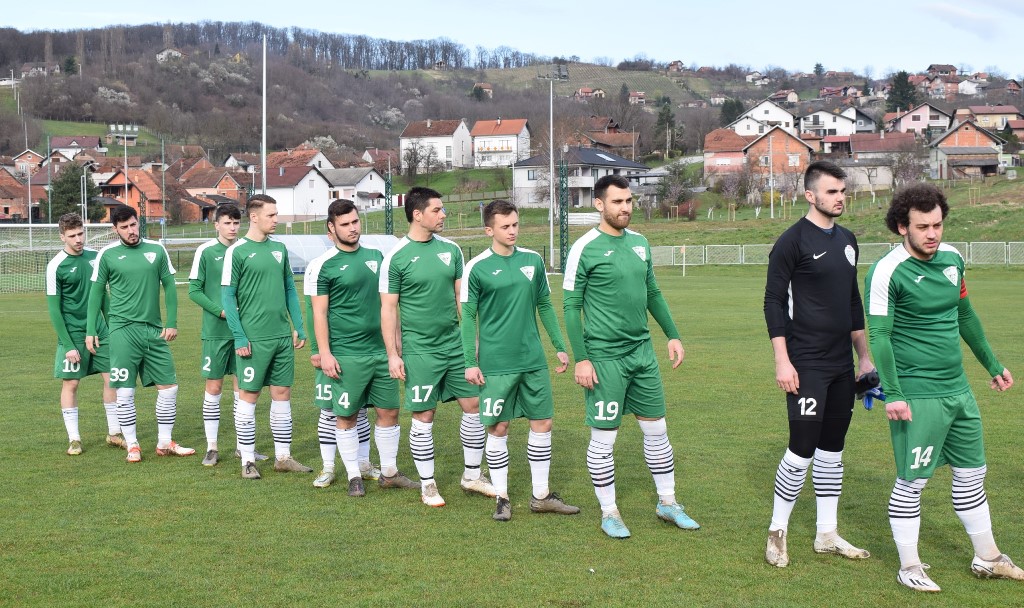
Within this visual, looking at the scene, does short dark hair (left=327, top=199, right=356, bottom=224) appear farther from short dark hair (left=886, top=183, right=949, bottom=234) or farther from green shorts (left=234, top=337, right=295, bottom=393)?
short dark hair (left=886, top=183, right=949, bottom=234)

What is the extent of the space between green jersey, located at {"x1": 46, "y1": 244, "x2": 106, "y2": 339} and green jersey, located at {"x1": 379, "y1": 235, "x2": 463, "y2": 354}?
3.94 metres

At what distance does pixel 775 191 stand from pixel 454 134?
53.4 metres

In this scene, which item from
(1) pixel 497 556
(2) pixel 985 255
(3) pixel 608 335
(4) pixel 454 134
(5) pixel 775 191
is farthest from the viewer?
(4) pixel 454 134

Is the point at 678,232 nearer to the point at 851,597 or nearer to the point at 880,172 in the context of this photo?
the point at 880,172

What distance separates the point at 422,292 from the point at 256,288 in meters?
1.99

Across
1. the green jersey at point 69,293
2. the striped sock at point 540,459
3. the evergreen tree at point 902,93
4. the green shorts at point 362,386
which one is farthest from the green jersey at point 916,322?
the evergreen tree at point 902,93

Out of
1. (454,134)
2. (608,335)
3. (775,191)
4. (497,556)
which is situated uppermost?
(454,134)

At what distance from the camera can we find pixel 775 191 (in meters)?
83.8

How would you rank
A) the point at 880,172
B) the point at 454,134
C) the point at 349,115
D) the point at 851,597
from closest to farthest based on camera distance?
the point at 851,597, the point at 880,172, the point at 454,134, the point at 349,115

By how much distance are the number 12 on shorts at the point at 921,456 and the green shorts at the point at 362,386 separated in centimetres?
418

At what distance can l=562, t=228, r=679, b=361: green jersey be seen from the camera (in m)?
6.75

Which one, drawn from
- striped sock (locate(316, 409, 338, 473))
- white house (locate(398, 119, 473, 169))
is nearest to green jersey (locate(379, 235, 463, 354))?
striped sock (locate(316, 409, 338, 473))

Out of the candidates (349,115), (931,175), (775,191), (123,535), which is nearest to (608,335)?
(123,535)

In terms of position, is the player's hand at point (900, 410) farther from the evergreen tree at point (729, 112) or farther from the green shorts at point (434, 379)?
the evergreen tree at point (729, 112)
